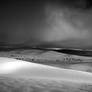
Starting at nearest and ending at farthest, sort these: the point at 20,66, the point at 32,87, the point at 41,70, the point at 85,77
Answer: the point at 32,87 → the point at 85,77 → the point at 41,70 → the point at 20,66

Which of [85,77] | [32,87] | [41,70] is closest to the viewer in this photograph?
[32,87]

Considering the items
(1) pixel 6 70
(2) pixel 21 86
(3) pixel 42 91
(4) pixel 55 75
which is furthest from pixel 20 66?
(3) pixel 42 91

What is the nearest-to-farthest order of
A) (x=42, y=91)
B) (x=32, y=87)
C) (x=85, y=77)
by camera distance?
(x=42, y=91) → (x=32, y=87) → (x=85, y=77)

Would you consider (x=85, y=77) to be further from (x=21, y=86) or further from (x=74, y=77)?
(x=21, y=86)

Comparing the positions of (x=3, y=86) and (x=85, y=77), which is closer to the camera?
(x=3, y=86)

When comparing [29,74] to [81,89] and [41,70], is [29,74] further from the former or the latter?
[81,89]

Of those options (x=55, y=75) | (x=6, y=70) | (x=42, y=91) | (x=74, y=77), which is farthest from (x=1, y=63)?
(x=42, y=91)
